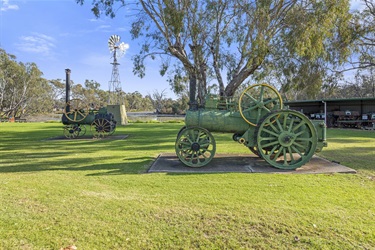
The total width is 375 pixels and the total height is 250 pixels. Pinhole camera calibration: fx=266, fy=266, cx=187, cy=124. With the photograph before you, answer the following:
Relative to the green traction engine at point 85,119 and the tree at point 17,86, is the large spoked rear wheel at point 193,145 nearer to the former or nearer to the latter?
the green traction engine at point 85,119

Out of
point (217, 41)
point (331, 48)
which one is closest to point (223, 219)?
point (217, 41)

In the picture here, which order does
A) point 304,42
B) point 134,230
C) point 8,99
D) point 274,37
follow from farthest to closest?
point 8,99
point 274,37
point 304,42
point 134,230

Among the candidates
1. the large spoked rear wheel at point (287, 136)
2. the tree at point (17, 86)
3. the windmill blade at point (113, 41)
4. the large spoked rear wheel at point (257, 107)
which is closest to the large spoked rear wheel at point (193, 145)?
the large spoked rear wheel at point (257, 107)

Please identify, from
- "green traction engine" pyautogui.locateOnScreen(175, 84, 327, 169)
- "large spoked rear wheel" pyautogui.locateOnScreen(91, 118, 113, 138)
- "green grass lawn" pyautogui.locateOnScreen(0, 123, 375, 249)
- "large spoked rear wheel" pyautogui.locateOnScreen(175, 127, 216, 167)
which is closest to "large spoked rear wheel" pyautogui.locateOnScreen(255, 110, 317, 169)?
"green traction engine" pyautogui.locateOnScreen(175, 84, 327, 169)

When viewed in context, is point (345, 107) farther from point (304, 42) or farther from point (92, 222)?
point (92, 222)

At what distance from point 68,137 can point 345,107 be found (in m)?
23.3

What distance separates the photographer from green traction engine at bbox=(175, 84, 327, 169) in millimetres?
6125

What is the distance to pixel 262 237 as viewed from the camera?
117 inches

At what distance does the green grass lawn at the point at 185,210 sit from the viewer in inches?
114

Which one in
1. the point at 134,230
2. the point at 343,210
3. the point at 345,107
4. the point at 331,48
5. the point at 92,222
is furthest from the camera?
the point at 345,107

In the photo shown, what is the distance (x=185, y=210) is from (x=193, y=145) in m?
2.83

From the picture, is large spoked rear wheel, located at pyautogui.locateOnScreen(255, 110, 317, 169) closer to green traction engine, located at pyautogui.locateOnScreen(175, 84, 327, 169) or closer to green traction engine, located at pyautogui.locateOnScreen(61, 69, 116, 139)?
green traction engine, located at pyautogui.locateOnScreen(175, 84, 327, 169)

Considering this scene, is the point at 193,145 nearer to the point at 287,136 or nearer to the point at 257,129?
the point at 257,129

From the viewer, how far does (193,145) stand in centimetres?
643
